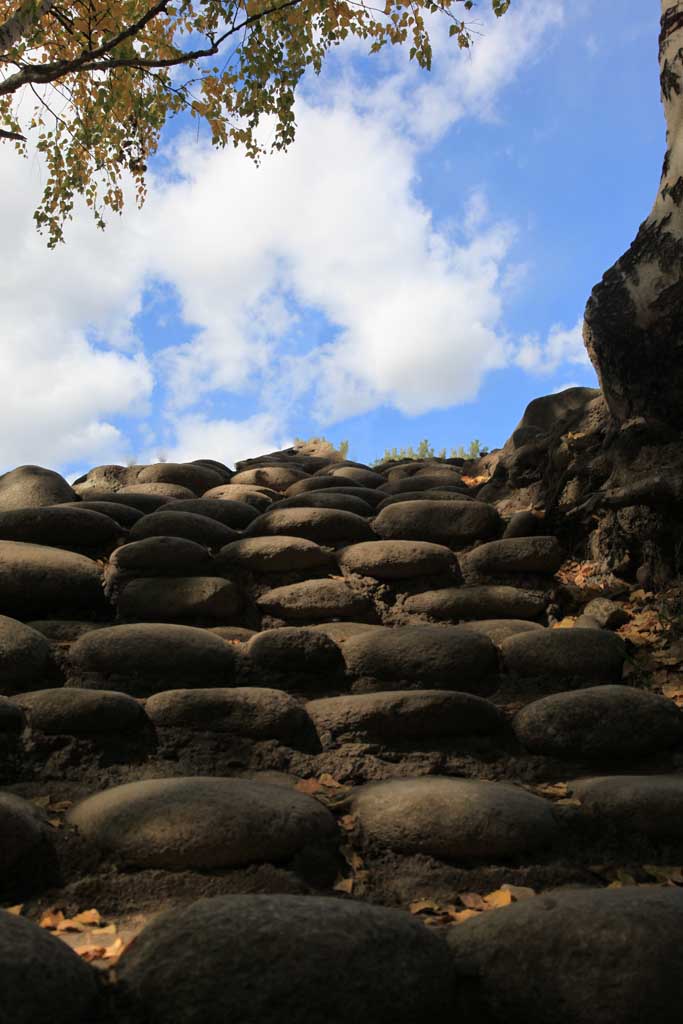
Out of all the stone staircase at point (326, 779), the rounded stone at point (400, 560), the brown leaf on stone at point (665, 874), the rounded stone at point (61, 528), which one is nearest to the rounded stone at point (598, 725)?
the stone staircase at point (326, 779)

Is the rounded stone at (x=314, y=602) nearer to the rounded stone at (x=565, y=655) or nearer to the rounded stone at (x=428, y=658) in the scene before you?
the rounded stone at (x=428, y=658)

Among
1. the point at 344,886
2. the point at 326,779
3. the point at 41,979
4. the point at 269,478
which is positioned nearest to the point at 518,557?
the point at 326,779

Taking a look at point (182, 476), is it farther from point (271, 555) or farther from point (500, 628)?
point (500, 628)

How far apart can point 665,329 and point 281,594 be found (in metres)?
2.44

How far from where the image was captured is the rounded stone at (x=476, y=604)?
4391mm

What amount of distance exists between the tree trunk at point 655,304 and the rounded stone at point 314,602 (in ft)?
6.34

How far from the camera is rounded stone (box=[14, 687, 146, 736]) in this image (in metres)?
3.07

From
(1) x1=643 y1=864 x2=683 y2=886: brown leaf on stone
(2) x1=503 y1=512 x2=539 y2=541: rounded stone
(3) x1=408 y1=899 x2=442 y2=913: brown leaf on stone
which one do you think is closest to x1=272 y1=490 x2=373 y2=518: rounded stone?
(2) x1=503 y1=512 x2=539 y2=541: rounded stone

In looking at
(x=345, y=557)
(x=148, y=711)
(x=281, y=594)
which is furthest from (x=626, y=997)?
(x=345, y=557)

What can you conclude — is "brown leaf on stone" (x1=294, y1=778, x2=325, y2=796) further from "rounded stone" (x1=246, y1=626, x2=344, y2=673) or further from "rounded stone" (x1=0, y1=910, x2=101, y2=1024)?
"rounded stone" (x1=0, y1=910, x2=101, y2=1024)

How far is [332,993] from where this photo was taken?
5.59ft

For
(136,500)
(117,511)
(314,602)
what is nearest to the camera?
(314,602)

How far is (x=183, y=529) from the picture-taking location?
4898 millimetres

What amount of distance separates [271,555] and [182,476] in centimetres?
249
